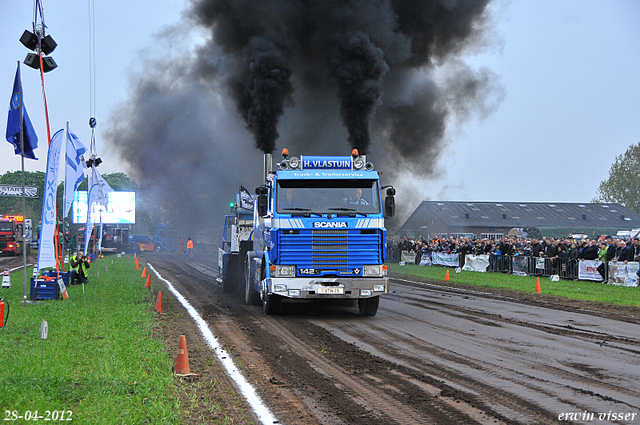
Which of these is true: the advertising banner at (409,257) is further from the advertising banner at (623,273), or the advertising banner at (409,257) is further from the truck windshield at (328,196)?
the truck windshield at (328,196)

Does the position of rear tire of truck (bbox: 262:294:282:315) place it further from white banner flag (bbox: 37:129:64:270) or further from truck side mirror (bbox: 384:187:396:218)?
white banner flag (bbox: 37:129:64:270)

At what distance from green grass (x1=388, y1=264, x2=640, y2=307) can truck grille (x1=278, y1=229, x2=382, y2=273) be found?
27.8 ft

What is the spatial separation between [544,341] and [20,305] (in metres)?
12.0

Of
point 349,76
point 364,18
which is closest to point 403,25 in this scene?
point 364,18

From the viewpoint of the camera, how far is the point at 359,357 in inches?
347

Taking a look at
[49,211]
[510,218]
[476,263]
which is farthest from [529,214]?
[49,211]

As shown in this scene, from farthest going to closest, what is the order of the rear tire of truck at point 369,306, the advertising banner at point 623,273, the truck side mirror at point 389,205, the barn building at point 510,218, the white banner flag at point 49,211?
the barn building at point 510,218 < the advertising banner at point 623,273 < the white banner flag at point 49,211 < the rear tire of truck at point 369,306 < the truck side mirror at point 389,205

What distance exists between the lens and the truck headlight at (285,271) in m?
12.8

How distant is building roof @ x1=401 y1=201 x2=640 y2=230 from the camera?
70.1 metres

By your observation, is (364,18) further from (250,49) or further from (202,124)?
(202,124)

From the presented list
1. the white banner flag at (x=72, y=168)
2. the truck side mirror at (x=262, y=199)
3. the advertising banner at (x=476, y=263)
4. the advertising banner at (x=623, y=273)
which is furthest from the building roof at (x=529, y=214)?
the truck side mirror at (x=262, y=199)

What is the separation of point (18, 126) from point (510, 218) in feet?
207

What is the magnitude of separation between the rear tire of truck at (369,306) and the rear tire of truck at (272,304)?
6.12 feet

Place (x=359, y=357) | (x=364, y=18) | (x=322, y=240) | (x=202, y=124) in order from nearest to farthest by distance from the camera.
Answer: (x=359, y=357), (x=322, y=240), (x=364, y=18), (x=202, y=124)
